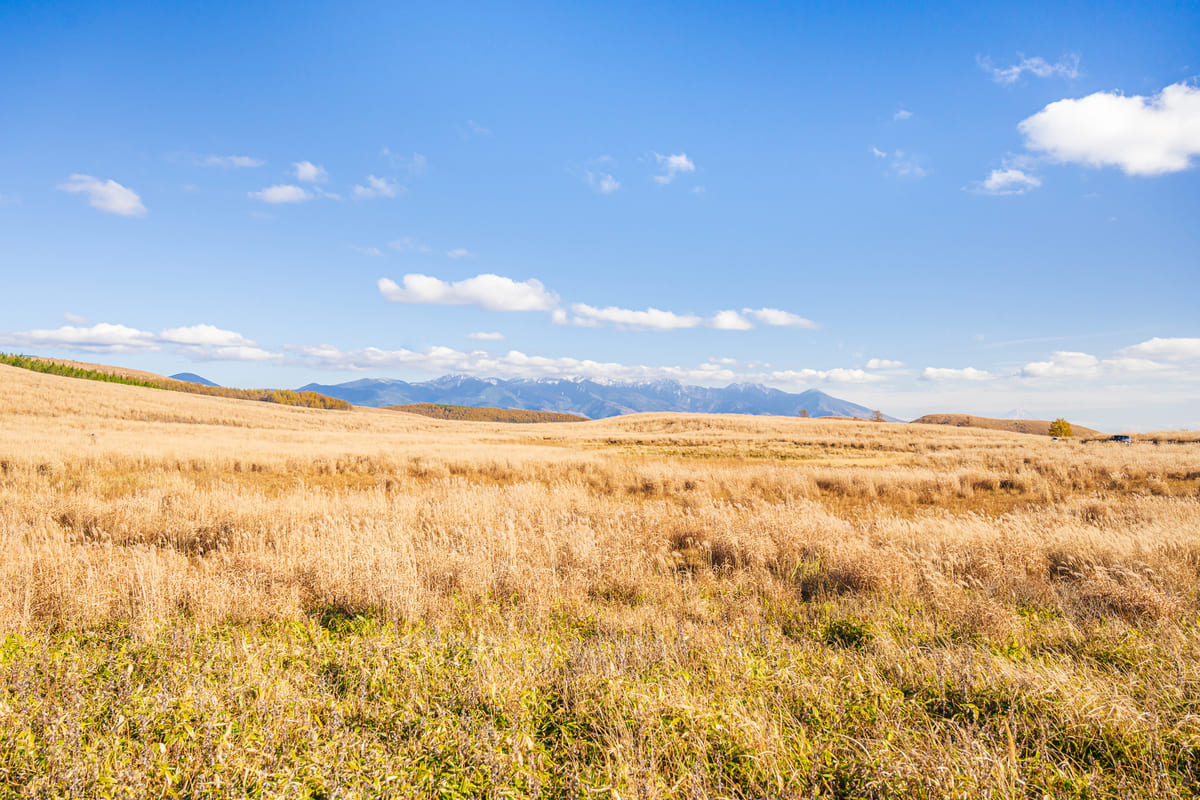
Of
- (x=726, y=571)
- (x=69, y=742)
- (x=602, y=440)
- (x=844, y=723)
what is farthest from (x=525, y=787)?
(x=602, y=440)

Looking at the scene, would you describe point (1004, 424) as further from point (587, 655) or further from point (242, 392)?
point (242, 392)

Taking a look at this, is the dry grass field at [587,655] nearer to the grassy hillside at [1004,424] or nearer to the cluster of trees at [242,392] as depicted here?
the grassy hillside at [1004,424]

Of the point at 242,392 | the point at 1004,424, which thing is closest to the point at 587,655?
the point at 1004,424

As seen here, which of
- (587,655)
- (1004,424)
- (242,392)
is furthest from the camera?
(242,392)

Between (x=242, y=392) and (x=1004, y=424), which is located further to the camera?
(x=242, y=392)

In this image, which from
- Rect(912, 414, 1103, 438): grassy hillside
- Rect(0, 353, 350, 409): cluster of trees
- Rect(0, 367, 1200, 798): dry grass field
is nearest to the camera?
Rect(0, 367, 1200, 798): dry grass field

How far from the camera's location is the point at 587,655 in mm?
4094

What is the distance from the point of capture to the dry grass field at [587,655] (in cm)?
286

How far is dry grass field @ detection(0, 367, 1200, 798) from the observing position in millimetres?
2857

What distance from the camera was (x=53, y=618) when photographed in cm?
486

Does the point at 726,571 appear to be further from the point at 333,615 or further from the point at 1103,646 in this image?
the point at 333,615

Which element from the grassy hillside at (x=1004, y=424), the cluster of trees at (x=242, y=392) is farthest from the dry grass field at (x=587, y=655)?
the cluster of trees at (x=242, y=392)

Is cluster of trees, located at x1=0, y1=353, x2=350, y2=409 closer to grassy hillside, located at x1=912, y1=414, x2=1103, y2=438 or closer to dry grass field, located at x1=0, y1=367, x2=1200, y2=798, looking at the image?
dry grass field, located at x1=0, y1=367, x2=1200, y2=798

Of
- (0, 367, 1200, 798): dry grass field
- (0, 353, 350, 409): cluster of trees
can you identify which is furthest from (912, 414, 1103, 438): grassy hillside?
(0, 353, 350, 409): cluster of trees
